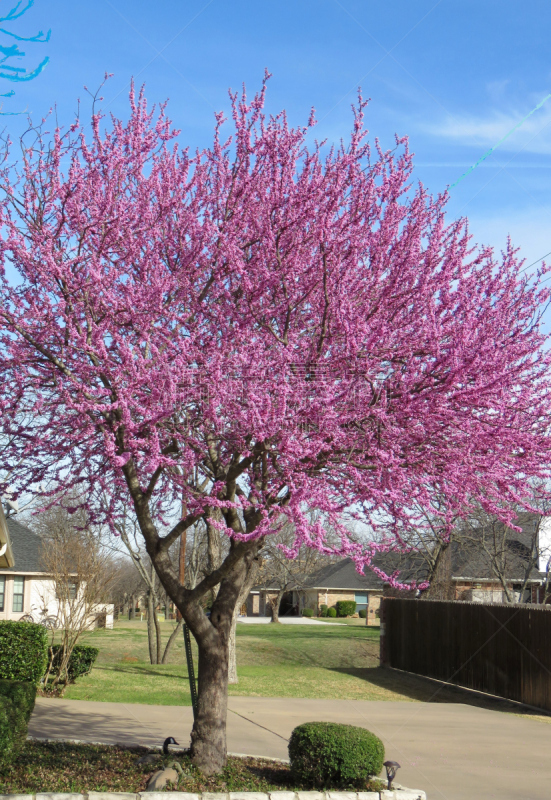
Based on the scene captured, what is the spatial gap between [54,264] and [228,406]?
1847 mm

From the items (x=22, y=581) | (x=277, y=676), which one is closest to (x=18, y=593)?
(x=22, y=581)

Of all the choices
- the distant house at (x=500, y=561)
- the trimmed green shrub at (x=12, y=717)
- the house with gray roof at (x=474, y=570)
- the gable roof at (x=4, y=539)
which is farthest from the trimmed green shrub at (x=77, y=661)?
the distant house at (x=500, y=561)


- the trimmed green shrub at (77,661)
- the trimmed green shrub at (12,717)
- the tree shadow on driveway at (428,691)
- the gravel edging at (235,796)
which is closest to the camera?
the gravel edging at (235,796)

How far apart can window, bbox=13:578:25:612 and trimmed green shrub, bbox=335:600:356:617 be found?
26135 millimetres

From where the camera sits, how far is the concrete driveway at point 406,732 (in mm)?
8180

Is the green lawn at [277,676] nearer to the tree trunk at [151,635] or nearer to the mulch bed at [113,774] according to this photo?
the tree trunk at [151,635]

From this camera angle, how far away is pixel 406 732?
11305 millimetres

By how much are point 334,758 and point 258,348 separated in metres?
3.92

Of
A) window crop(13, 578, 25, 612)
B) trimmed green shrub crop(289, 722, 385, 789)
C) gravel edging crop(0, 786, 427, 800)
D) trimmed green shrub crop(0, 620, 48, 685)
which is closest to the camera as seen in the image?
gravel edging crop(0, 786, 427, 800)

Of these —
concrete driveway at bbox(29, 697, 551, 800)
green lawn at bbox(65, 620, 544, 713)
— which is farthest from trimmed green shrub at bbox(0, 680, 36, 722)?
green lawn at bbox(65, 620, 544, 713)

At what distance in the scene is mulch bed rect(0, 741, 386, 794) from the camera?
6.52 metres

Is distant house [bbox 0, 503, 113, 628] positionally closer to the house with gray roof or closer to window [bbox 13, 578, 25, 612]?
window [bbox 13, 578, 25, 612]

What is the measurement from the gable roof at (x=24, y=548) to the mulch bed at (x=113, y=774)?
79.4 feet

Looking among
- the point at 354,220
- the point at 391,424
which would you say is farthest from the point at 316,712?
the point at 354,220
